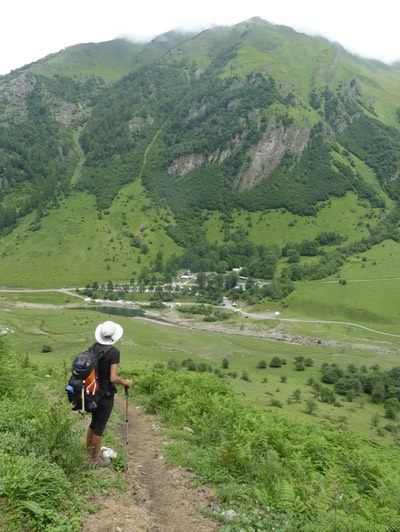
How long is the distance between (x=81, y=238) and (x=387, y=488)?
638 ft

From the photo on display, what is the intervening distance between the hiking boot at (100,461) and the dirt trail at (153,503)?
546mm

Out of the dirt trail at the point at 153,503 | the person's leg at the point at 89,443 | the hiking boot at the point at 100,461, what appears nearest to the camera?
the dirt trail at the point at 153,503

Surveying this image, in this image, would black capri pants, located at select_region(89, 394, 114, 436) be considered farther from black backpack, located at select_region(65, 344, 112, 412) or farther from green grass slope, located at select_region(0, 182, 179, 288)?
green grass slope, located at select_region(0, 182, 179, 288)

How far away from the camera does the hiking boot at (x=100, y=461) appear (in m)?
8.76

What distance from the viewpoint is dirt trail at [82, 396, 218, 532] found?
6.97 metres

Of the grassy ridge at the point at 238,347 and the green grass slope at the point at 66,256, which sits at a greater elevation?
the green grass slope at the point at 66,256

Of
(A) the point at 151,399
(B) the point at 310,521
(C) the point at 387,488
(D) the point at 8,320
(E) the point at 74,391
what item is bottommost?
(D) the point at 8,320

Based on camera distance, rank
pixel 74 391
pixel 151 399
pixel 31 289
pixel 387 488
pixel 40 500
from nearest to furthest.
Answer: pixel 40 500, pixel 74 391, pixel 387 488, pixel 151 399, pixel 31 289

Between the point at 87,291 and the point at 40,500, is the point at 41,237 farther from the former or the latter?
the point at 40,500

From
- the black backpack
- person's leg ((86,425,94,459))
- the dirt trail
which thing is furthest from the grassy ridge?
the black backpack

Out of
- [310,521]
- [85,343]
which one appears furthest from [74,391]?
[85,343]

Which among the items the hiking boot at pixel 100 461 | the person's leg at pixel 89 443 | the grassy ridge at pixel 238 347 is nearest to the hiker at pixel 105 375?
the hiking boot at pixel 100 461

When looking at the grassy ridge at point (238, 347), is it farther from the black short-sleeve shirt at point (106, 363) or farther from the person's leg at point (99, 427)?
the black short-sleeve shirt at point (106, 363)

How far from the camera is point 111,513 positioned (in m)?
7.14
